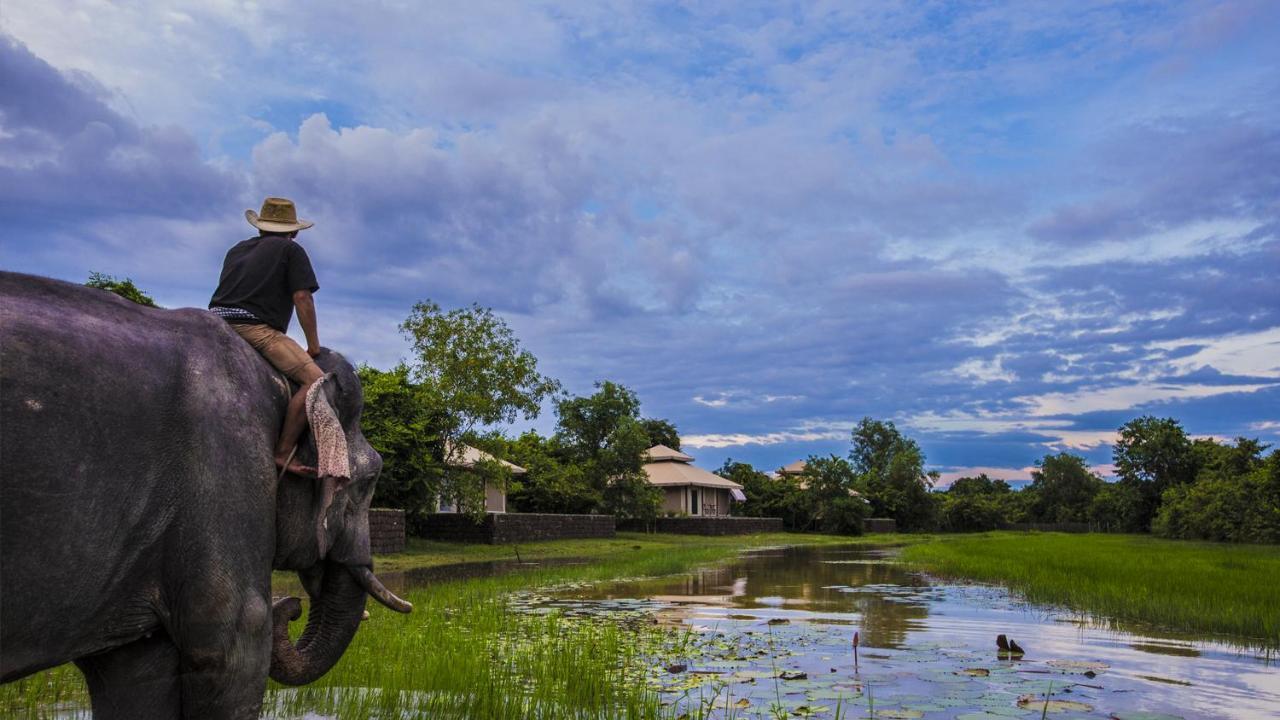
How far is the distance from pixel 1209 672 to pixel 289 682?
22.8ft

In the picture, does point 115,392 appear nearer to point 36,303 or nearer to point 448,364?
point 36,303

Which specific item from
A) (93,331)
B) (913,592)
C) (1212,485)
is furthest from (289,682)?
(1212,485)

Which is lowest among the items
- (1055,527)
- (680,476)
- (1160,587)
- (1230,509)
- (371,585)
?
(1055,527)

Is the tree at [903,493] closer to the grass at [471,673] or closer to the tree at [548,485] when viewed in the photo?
the tree at [548,485]

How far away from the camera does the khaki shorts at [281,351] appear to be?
3400 mm

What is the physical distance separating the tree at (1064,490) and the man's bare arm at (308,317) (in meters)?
75.9

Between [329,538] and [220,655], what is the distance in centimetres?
60

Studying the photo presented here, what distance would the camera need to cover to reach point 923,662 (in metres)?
7.33

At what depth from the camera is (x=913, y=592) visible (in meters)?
14.0

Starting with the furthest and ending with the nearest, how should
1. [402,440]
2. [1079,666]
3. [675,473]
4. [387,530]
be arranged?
[675,473] → [402,440] → [387,530] → [1079,666]

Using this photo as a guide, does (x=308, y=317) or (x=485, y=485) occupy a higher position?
(x=308, y=317)

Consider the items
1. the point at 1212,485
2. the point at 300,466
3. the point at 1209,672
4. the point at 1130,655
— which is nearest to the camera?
the point at 300,466

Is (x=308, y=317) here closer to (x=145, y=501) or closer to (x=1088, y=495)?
(x=145, y=501)

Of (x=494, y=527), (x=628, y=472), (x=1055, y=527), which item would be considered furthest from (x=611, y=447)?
(x=1055, y=527)
